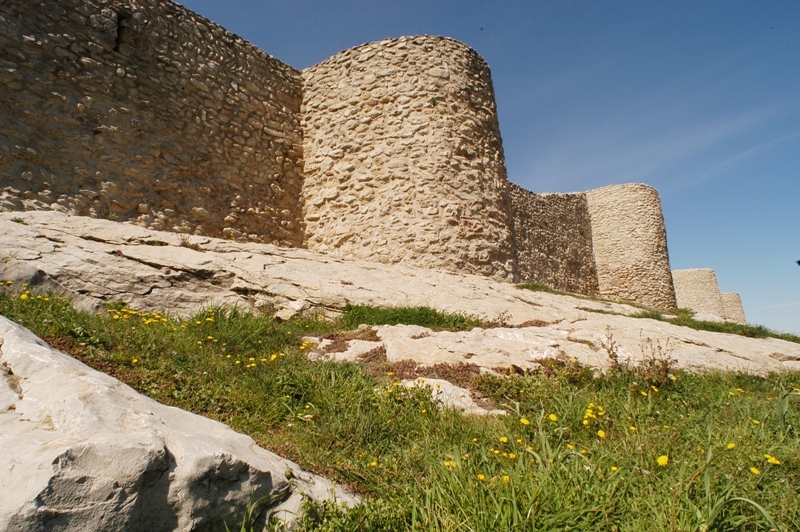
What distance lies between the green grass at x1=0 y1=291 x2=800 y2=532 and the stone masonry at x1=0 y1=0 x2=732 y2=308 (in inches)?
155

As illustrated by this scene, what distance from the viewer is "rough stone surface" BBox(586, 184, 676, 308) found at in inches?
889

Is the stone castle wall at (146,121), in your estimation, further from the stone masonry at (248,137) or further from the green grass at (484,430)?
the green grass at (484,430)

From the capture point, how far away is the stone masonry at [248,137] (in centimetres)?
740

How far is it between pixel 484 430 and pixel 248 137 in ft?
28.1

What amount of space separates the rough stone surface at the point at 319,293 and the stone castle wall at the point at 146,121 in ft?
4.43

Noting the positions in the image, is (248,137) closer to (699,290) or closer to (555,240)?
(555,240)

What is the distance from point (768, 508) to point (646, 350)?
300cm

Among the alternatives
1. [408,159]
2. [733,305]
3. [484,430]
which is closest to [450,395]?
[484,430]

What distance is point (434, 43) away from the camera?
10.7 m

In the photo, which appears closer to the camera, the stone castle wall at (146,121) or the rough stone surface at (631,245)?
the stone castle wall at (146,121)

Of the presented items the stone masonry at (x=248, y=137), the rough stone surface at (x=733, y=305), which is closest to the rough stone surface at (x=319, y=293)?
the stone masonry at (x=248, y=137)

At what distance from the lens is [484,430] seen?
3088 millimetres

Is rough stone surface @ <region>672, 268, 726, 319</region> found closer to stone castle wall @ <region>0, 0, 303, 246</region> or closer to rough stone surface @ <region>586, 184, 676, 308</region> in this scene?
rough stone surface @ <region>586, 184, 676, 308</region>

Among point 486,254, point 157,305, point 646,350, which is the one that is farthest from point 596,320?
point 157,305
